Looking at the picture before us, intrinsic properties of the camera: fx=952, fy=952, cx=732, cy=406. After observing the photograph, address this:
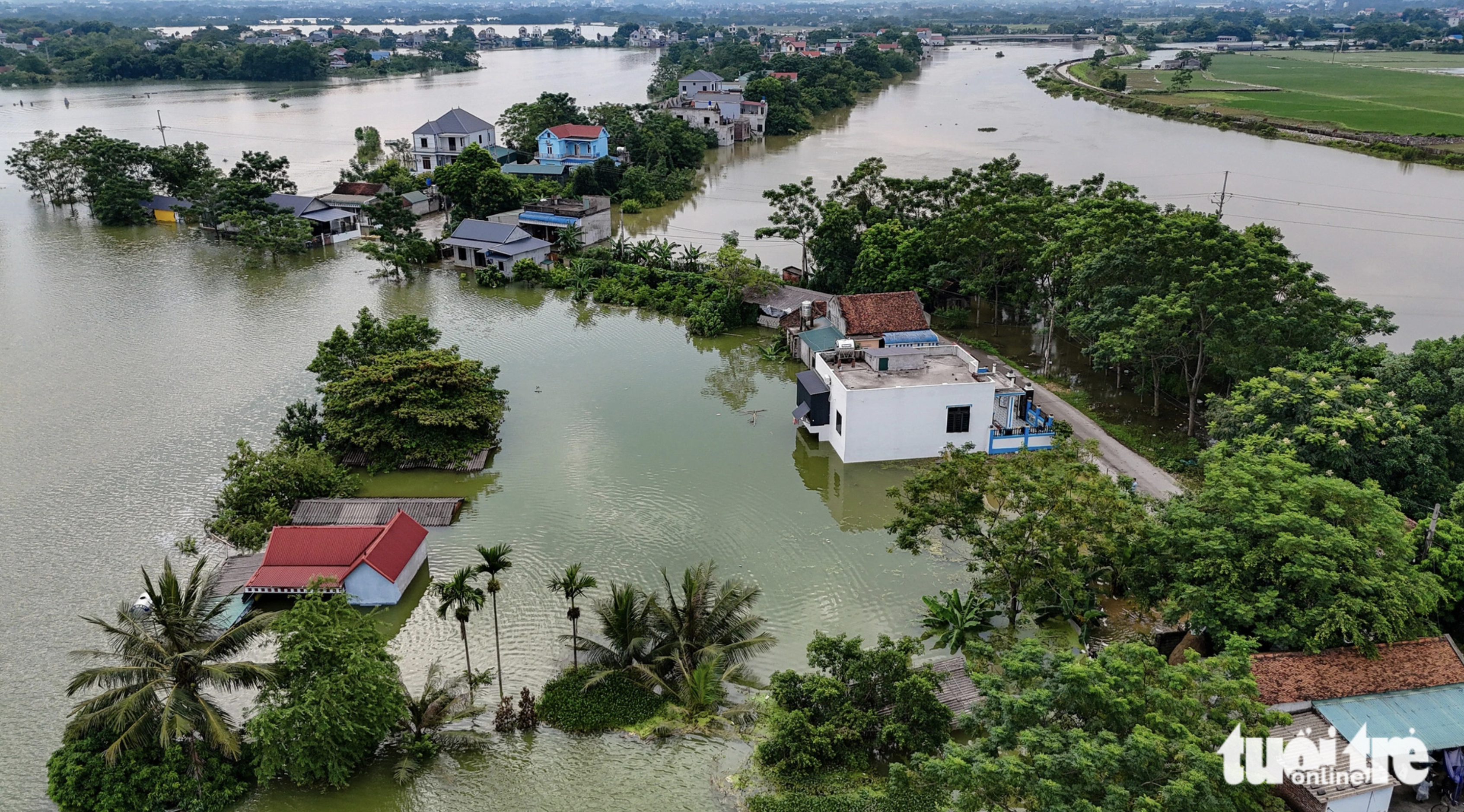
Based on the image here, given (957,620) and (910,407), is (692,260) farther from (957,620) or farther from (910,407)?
(957,620)

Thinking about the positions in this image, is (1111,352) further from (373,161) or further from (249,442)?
(373,161)

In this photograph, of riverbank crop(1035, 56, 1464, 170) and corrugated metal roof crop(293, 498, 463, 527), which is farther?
riverbank crop(1035, 56, 1464, 170)

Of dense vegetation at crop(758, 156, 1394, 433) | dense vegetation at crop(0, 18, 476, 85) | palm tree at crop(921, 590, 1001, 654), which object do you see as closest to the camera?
palm tree at crop(921, 590, 1001, 654)

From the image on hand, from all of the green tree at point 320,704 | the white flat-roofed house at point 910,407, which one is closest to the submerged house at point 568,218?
the white flat-roofed house at point 910,407

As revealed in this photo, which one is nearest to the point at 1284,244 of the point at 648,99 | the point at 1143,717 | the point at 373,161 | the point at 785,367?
the point at 785,367

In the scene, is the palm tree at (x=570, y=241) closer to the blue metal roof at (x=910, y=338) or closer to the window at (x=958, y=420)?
the blue metal roof at (x=910, y=338)

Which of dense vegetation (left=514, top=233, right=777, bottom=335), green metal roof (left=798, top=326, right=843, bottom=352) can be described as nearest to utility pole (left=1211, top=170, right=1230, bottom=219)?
green metal roof (left=798, top=326, right=843, bottom=352)

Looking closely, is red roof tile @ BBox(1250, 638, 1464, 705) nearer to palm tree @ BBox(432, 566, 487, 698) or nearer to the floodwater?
the floodwater
